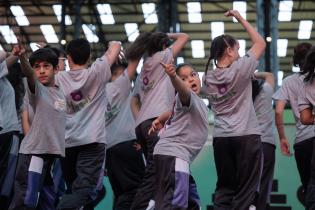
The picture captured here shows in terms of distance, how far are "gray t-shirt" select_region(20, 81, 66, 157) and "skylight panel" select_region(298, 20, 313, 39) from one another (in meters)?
13.7

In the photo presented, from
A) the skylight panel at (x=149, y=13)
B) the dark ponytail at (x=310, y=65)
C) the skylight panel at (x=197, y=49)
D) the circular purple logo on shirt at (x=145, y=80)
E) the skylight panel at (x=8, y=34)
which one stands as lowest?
the skylight panel at (x=197, y=49)

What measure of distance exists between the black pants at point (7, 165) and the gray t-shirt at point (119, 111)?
75 cm

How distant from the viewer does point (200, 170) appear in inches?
235

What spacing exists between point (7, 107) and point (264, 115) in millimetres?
2013

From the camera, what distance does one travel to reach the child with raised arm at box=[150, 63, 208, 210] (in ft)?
11.5

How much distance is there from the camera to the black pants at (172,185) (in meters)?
3.50

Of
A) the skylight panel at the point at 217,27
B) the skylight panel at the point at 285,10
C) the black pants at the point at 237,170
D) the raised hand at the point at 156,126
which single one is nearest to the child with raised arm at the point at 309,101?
the black pants at the point at 237,170

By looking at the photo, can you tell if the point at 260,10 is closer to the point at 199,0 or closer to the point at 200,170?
the point at 199,0

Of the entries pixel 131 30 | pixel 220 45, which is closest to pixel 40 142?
pixel 220 45

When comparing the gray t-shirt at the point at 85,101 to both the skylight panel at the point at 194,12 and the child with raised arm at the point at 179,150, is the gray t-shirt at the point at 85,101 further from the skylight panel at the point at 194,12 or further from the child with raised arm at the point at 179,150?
the skylight panel at the point at 194,12

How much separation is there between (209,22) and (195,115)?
1368 centimetres

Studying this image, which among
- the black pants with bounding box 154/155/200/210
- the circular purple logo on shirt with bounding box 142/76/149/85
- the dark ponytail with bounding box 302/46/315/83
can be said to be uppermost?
the dark ponytail with bounding box 302/46/315/83

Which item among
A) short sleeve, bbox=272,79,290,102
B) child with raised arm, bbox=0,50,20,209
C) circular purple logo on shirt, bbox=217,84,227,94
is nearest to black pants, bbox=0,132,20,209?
child with raised arm, bbox=0,50,20,209

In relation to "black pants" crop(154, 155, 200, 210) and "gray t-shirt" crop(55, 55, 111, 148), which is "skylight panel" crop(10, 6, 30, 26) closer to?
"gray t-shirt" crop(55, 55, 111, 148)
